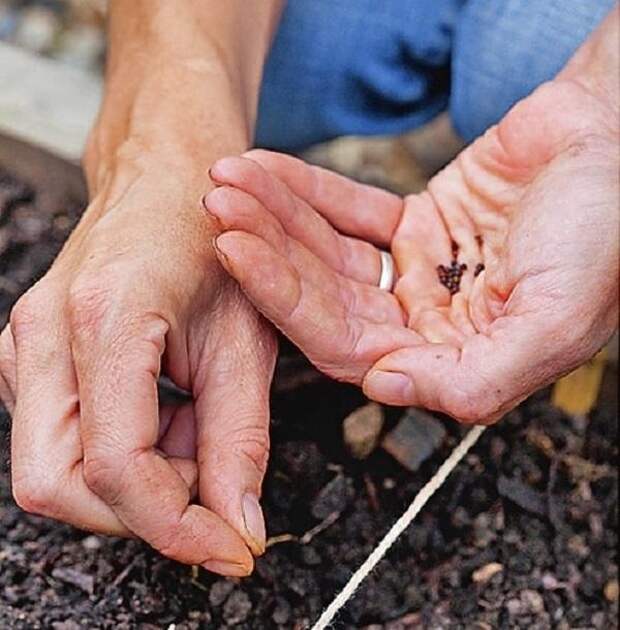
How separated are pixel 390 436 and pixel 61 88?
0.75 m

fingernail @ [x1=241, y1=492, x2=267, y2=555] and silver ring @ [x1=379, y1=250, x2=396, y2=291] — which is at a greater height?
silver ring @ [x1=379, y1=250, x2=396, y2=291]

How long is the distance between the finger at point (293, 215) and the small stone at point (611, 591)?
0.41 m

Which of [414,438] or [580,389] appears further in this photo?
[580,389]

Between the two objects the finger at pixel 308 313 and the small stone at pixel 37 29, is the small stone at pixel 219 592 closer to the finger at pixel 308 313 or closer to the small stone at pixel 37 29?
the finger at pixel 308 313

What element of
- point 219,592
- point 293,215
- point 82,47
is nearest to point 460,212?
point 293,215

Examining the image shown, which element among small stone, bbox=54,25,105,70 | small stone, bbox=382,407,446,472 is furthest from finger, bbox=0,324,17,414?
small stone, bbox=54,25,105,70

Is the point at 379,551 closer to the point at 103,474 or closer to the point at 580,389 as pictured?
the point at 103,474

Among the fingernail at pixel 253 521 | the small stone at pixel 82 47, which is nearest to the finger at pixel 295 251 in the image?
the fingernail at pixel 253 521

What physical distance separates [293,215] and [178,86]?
0.20 m

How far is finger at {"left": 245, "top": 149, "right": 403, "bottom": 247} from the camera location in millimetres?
1159

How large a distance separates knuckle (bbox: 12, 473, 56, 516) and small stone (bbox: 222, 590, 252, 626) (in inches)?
8.8

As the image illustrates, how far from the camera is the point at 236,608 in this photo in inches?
43.2

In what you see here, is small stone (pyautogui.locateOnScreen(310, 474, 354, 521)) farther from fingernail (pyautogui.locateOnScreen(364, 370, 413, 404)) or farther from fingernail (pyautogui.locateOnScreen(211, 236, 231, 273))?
fingernail (pyautogui.locateOnScreen(211, 236, 231, 273))

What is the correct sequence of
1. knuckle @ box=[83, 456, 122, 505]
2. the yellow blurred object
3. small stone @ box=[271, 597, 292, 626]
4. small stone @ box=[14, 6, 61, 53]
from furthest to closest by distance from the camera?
small stone @ box=[14, 6, 61, 53]
the yellow blurred object
small stone @ box=[271, 597, 292, 626]
knuckle @ box=[83, 456, 122, 505]
